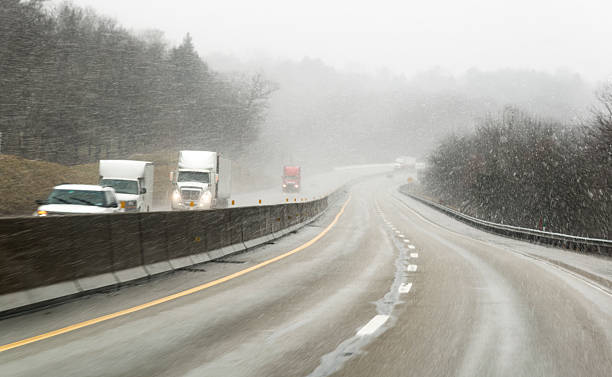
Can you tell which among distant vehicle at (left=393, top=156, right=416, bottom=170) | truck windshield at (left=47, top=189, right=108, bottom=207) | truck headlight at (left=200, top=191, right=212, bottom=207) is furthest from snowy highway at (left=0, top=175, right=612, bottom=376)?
distant vehicle at (left=393, top=156, right=416, bottom=170)

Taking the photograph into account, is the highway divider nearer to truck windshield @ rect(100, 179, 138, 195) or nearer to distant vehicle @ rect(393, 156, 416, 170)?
truck windshield @ rect(100, 179, 138, 195)

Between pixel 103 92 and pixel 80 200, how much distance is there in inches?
2354

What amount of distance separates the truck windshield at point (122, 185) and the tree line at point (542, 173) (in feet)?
91.8

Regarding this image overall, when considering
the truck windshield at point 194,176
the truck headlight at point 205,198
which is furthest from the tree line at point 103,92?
the truck headlight at point 205,198

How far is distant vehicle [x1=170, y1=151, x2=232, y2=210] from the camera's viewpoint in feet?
111

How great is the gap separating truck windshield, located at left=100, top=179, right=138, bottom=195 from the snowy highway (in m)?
14.9

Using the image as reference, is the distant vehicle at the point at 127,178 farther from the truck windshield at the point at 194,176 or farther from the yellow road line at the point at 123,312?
the yellow road line at the point at 123,312

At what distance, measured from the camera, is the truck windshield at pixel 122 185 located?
1034 inches

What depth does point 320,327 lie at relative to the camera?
23.1 feet

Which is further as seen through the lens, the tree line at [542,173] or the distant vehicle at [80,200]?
the tree line at [542,173]

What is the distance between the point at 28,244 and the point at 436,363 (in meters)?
4.95

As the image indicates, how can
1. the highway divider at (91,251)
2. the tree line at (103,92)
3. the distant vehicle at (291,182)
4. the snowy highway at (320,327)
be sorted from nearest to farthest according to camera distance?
the snowy highway at (320,327) → the highway divider at (91,251) → the tree line at (103,92) → the distant vehicle at (291,182)

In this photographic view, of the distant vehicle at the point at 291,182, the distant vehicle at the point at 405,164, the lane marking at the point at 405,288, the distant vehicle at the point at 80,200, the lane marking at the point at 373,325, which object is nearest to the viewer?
the lane marking at the point at 373,325

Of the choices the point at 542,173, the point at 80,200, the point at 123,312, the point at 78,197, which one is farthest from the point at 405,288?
the point at 542,173
